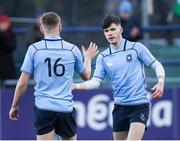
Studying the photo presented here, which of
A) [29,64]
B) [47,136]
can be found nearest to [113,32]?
[29,64]

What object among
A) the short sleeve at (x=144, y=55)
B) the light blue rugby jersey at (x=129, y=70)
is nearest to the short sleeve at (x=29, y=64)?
the light blue rugby jersey at (x=129, y=70)

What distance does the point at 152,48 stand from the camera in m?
18.0

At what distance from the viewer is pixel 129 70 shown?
38.0 feet

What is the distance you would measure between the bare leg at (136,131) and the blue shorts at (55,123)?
77cm

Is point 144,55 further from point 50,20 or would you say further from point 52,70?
point 50,20

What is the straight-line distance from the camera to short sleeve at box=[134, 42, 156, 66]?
11.5 metres

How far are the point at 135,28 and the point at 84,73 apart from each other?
6.28m

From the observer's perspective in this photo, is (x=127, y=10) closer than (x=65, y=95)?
No

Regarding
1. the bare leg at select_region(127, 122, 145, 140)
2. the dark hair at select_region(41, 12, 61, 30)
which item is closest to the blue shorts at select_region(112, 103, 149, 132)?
the bare leg at select_region(127, 122, 145, 140)

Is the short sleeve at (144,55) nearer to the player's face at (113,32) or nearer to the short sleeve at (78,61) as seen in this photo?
the player's face at (113,32)

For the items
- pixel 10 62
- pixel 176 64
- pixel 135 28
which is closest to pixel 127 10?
pixel 135 28

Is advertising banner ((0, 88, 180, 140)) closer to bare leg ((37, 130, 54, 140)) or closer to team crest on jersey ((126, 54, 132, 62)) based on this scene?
team crest on jersey ((126, 54, 132, 62))

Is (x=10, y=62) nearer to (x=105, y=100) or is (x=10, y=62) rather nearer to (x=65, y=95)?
(x=105, y=100)

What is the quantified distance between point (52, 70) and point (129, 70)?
1151mm
